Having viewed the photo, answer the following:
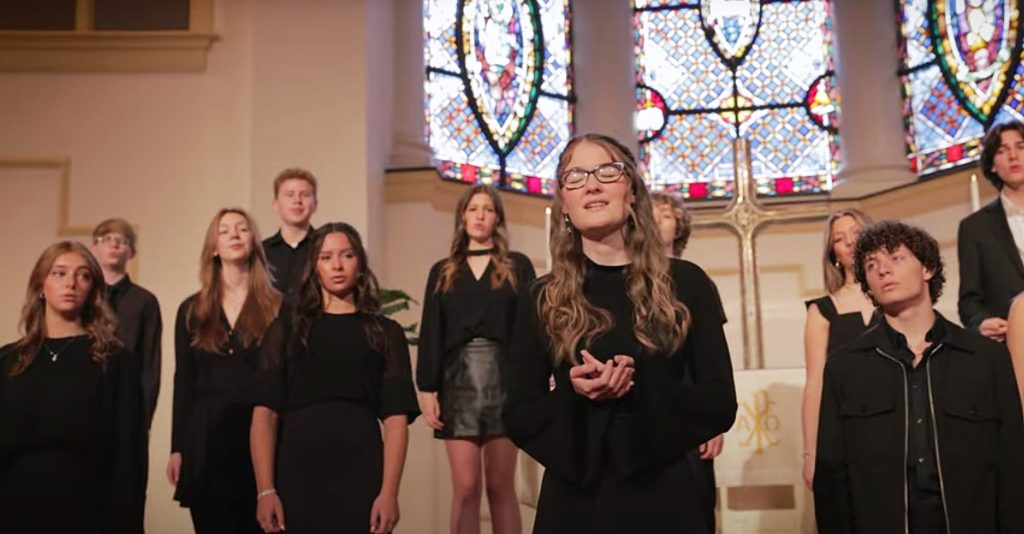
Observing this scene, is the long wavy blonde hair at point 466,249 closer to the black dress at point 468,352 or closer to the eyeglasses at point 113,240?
the black dress at point 468,352

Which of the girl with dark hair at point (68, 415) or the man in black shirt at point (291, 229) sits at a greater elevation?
the man in black shirt at point (291, 229)

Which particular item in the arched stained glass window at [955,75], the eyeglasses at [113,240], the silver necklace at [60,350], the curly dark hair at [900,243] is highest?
the arched stained glass window at [955,75]

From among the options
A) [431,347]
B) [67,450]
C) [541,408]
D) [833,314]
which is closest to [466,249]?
[431,347]

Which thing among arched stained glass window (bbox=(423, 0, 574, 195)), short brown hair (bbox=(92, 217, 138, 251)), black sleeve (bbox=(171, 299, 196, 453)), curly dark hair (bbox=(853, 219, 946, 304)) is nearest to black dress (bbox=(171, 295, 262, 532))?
black sleeve (bbox=(171, 299, 196, 453))

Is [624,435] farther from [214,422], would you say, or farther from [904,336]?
[214,422]

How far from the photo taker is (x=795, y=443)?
5.06 meters

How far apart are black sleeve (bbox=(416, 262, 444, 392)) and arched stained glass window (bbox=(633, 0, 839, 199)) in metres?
5.53

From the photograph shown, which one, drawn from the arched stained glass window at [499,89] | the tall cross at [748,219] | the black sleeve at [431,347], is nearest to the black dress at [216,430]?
the black sleeve at [431,347]

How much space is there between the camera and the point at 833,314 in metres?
4.26

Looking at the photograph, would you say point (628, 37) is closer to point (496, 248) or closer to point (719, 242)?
point (719, 242)

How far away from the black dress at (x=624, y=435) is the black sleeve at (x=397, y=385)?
1.39 m

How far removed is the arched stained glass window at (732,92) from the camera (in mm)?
9641

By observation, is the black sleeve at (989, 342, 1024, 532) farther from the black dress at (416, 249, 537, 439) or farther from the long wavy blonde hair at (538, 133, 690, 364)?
the black dress at (416, 249, 537, 439)

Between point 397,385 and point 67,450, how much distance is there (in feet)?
3.20
